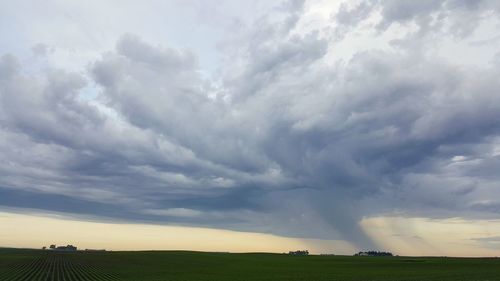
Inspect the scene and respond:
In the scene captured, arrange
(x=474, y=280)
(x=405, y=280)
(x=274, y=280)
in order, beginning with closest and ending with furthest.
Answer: (x=474, y=280) < (x=405, y=280) < (x=274, y=280)

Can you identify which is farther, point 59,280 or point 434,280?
point 59,280

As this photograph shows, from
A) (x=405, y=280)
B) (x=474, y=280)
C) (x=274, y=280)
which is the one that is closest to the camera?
(x=474, y=280)

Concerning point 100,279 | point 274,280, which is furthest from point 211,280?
point 100,279

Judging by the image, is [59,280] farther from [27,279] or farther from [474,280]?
[474,280]

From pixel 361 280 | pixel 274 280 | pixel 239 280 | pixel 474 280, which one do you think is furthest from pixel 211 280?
pixel 474 280

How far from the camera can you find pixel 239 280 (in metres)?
89.9

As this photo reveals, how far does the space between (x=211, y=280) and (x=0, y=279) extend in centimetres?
3986

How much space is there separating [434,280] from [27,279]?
74035 mm

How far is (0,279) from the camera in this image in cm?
8900

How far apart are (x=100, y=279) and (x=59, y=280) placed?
744 centimetres

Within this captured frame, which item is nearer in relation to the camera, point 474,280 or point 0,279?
point 474,280

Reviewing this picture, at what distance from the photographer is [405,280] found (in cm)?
8306

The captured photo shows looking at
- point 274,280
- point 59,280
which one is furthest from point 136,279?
point 274,280

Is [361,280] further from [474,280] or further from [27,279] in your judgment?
[27,279]
